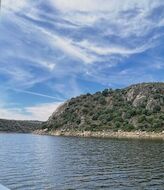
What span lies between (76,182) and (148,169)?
50.6 feet

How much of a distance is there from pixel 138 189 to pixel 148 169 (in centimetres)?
1623

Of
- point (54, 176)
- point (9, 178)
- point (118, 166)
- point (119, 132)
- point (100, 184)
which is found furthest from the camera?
point (119, 132)

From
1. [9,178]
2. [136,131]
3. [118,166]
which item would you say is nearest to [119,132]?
[136,131]

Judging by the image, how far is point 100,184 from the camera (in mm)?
40344

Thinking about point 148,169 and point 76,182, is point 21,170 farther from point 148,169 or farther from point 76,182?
point 148,169

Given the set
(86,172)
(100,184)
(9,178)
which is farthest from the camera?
(86,172)

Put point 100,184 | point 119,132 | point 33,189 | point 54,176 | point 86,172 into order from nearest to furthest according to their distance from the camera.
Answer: point 33,189, point 100,184, point 54,176, point 86,172, point 119,132

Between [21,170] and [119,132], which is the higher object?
[119,132]

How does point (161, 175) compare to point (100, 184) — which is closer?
point (100, 184)

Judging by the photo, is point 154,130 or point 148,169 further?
point 154,130

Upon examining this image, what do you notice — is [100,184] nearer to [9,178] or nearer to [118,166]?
[9,178]

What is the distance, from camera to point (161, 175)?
47062 mm

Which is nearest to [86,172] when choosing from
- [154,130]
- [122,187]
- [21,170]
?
[21,170]

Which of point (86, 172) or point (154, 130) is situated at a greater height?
point (154, 130)
